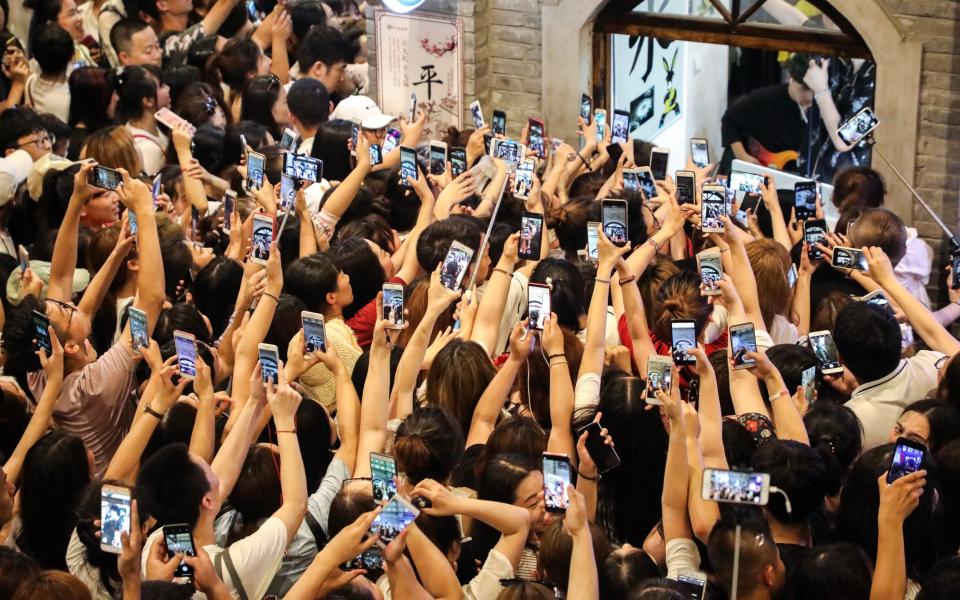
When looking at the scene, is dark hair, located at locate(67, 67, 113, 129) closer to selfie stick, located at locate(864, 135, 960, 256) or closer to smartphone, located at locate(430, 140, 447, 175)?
smartphone, located at locate(430, 140, 447, 175)

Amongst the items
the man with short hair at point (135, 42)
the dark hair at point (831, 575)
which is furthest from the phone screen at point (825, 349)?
the man with short hair at point (135, 42)

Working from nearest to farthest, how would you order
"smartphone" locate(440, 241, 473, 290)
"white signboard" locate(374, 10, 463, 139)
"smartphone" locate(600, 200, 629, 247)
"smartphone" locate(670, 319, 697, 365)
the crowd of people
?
the crowd of people → "smartphone" locate(670, 319, 697, 365) → "smartphone" locate(440, 241, 473, 290) → "smartphone" locate(600, 200, 629, 247) → "white signboard" locate(374, 10, 463, 139)

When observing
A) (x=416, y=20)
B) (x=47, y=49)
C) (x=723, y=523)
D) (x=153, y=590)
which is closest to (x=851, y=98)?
(x=416, y=20)

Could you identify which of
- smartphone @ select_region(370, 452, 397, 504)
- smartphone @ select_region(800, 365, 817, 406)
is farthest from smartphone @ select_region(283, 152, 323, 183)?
smartphone @ select_region(370, 452, 397, 504)

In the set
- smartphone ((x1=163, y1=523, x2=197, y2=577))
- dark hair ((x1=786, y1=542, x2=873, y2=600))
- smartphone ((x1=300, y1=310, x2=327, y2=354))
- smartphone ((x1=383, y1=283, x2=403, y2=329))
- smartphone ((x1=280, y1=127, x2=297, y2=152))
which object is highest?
smartphone ((x1=280, y1=127, x2=297, y2=152))

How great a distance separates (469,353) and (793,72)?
7.54m

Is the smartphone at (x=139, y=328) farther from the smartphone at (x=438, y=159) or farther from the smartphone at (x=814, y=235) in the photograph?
the smartphone at (x=814, y=235)

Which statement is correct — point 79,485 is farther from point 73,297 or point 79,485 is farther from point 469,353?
point 73,297

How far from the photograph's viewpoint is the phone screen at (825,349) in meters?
5.53

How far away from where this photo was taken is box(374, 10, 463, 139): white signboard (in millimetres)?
10188

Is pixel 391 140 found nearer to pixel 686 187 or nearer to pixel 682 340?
pixel 686 187

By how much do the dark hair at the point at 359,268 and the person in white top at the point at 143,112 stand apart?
241 cm

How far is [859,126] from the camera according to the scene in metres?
7.34

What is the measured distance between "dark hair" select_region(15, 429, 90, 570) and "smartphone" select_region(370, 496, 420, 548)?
129 centimetres
